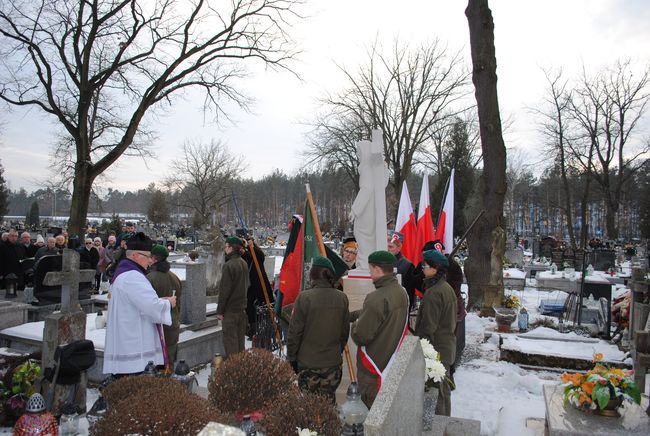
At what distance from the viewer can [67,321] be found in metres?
5.18

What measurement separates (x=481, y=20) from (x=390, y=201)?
16828 mm

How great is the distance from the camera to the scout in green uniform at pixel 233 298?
23.2 feet

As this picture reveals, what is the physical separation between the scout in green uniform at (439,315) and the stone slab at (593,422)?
115 centimetres

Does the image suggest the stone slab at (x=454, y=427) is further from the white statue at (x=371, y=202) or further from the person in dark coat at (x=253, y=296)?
the person in dark coat at (x=253, y=296)

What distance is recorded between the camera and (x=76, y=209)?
16.2 m

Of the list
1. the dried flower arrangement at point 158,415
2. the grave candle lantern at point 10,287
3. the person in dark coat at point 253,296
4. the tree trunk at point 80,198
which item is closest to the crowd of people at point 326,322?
the dried flower arrangement at point 158,415

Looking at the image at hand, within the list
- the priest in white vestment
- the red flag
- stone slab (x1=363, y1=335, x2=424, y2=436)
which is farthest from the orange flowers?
the priest in white vestment

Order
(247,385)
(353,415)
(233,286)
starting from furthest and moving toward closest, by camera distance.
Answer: (233,286) → (353,415) → (247,385)

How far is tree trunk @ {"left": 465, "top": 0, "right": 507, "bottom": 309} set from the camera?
41.1 feet

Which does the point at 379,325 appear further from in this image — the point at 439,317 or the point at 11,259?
the point at 11,259

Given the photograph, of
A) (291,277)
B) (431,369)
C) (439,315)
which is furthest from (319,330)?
(291,277)

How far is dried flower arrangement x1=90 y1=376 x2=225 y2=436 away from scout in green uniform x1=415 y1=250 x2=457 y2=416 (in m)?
2.89

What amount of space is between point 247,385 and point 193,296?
18.0 feet

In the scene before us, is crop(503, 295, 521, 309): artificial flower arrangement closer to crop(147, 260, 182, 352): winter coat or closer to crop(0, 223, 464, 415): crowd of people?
crop(0, 223, 464, 415): crowd of people
